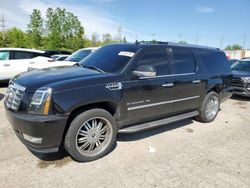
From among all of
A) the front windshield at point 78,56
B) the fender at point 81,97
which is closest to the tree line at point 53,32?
the front windshield at point 78,56

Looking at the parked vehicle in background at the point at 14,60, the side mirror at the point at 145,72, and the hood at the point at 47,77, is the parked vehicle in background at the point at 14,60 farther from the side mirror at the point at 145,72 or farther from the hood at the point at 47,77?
the side mirror at the point at 145,72

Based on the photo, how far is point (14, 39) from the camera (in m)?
49.7

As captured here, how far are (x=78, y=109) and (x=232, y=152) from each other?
290cm

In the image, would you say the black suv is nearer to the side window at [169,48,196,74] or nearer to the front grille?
the side window at [169,48,196,74]

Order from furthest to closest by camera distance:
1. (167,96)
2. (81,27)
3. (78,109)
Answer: (81,27)
(167,96)
(78,109)

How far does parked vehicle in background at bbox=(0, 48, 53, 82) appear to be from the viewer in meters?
9.27

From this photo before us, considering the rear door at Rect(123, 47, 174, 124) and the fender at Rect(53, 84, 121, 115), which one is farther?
the rear door at Rect(123, 47, 174, 124)

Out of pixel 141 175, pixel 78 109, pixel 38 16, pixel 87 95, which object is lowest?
pixel 141 175

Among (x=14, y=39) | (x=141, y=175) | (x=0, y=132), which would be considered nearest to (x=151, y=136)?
(x=141, y=175)

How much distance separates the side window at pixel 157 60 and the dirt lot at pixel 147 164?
1384mm

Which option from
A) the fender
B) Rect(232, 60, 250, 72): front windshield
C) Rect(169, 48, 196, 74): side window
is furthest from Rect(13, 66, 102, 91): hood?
Rect(232, 60, 250, 72): front windshield

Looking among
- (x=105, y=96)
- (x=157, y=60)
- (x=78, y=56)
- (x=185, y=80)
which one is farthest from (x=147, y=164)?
(x=78, y=56)

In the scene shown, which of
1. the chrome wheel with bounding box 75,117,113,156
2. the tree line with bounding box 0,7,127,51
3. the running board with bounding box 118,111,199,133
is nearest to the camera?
the chrome wheel with bounding box 75,117,113,156

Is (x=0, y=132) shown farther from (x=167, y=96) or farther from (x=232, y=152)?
(x=232, y=152)
